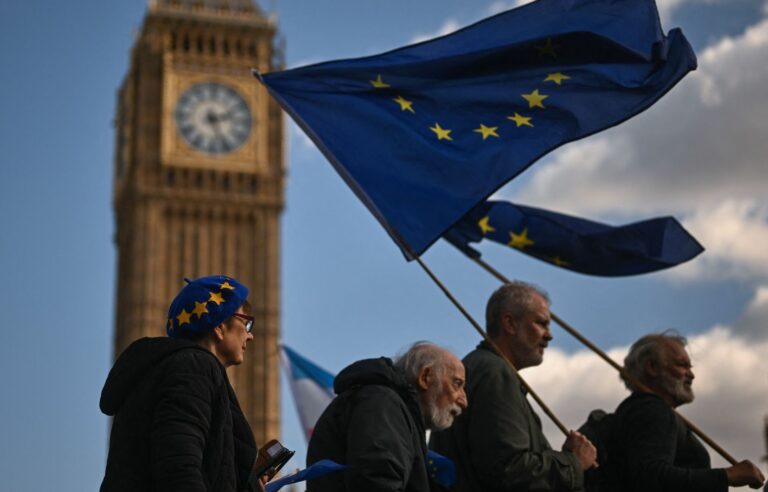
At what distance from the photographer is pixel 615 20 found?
8.01m

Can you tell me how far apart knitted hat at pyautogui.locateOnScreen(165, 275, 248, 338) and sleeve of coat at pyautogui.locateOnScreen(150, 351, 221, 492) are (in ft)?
0.87

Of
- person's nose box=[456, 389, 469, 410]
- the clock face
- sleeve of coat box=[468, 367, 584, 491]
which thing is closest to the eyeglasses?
person's nose box=[456, 389, 469, 410]

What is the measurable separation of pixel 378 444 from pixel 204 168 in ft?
123

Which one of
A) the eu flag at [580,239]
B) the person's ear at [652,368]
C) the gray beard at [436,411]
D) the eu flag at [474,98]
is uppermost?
the eu flag at [474,98]

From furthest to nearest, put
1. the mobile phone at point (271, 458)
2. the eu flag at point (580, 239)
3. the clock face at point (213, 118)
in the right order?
the clock face at point (213, 118)
the eu flag at point (580, 239)
the mobile phone at point (271, 458)

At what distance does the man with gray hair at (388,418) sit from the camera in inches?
221

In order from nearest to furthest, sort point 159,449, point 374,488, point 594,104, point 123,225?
1. point 159,449
2. point 374,488
3. point 594,104
4. point 123,225

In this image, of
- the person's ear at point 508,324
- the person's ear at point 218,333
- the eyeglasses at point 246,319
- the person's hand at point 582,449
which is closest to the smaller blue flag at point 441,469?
the person's hand at point 582,449

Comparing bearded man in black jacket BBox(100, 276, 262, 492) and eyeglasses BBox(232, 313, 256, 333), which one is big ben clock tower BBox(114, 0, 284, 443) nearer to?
eyeglasses BBox(232, 313, 256, 333)

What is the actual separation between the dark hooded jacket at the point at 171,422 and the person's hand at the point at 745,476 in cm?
225

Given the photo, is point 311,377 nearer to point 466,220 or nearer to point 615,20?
point 466,220

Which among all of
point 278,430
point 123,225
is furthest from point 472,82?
point 123,225

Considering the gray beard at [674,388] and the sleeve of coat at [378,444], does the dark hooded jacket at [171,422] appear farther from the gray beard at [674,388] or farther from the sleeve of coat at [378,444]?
the gray beard at [674,388]

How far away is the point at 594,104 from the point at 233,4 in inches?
1458
